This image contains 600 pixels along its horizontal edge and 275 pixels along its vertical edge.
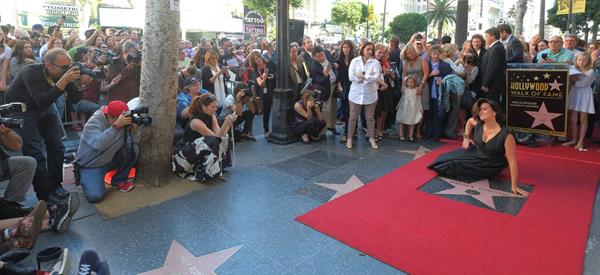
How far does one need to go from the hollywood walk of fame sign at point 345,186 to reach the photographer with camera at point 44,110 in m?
2.64

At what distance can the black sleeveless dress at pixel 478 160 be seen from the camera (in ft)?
15.3

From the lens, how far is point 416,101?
6.88 m

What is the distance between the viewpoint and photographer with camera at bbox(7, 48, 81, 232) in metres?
3.74

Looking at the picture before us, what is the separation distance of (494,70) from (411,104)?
147cm

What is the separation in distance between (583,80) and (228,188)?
5.83m

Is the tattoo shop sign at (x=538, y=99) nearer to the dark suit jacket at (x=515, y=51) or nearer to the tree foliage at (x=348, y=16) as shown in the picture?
the dark suit jacket at (x=515, y=51)

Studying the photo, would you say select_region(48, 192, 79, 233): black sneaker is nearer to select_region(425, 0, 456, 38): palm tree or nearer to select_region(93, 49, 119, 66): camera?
select_region(93, 49, 119, 66): camera

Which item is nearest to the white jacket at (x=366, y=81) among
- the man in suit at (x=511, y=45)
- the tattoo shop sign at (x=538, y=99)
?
the tattoo shop sign at (x=538, y=99)

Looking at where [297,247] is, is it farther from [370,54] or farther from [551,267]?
[370,54]

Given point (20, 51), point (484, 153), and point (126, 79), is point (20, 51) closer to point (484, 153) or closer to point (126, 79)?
point (126, 79)

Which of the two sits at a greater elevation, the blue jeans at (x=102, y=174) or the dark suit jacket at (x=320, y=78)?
the dark suit jacket at (x=320, y=78)

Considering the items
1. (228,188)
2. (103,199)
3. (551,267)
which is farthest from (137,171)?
(551,267)

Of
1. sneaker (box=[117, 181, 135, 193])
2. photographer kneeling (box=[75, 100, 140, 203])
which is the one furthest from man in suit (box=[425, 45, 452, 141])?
sneaker (box=[117, 181, 135, 193])

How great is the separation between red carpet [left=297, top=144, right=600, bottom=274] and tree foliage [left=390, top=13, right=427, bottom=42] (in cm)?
5253
